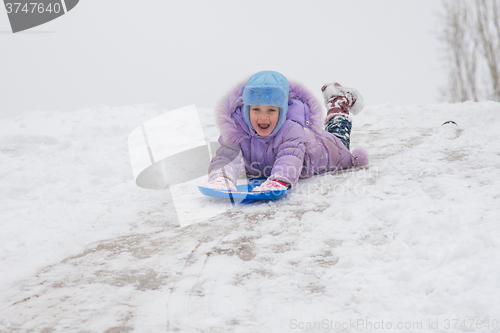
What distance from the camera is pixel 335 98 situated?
162 inches

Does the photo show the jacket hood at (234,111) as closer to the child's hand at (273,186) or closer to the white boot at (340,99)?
the child's hand at (273,186)

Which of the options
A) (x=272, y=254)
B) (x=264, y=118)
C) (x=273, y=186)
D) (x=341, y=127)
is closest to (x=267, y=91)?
(x=264, y=118)

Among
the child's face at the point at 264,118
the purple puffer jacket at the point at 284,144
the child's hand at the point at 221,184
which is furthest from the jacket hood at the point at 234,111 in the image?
the child's hand at the point at 221,184

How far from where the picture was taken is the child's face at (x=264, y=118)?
2.89 metres

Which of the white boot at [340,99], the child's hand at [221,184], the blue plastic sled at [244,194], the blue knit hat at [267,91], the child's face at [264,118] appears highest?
the blue knit hat at [267,91]

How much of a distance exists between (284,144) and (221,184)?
1.98 ft

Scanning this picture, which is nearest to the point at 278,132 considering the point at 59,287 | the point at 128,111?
the point at 59,287

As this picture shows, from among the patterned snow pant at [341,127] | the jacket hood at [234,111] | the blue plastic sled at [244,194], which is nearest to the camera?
the blue plastic sled at [244,194]

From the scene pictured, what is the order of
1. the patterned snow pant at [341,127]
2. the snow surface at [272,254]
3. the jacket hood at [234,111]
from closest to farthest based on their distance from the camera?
the snow surface at [272,254], the jacket hood at [234,111], the patterned snow pant at [341,127]

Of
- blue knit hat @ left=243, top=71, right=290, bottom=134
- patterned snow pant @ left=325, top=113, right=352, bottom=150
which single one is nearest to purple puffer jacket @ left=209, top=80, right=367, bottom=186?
blue knit hat @ left=243, top=71, right=290, bottom=134

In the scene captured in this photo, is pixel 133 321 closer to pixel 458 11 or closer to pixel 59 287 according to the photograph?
pixel 59 287

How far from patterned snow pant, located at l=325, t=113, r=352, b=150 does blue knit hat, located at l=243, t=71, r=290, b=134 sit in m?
1.01

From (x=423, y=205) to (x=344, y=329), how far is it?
1.12 m

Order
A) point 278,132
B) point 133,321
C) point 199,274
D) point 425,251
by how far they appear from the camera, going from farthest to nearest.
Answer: point 278,132, point 199,274, point 425,251, point 133,321
